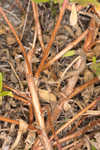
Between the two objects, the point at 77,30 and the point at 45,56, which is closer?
the point at 45,56

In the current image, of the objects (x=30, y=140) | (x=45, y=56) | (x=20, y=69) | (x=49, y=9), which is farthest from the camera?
(x=49, y=9)

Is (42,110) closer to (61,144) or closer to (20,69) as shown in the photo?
(61,144)

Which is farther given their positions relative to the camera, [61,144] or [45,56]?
[45,56]

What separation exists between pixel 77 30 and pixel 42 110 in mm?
710

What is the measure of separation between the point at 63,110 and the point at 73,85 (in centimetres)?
19

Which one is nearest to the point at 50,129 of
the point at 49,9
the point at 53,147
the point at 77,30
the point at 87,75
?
the point at 53,147

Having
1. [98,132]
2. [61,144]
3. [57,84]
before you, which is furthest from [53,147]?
[57,84]

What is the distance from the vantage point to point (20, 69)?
1.54 meters

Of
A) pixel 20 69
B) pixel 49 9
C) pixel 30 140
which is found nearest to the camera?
pixel 30 140

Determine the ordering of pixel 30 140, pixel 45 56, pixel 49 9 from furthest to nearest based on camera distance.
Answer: pixel 49 9 < pixel 45 56 < pixel 30 140

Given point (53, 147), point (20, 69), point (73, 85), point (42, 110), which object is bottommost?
point (53, 147)

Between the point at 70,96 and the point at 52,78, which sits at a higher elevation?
the point at 52,78

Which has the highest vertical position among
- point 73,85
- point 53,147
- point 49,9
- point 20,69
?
point 49,9

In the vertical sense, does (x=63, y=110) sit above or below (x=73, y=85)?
below
